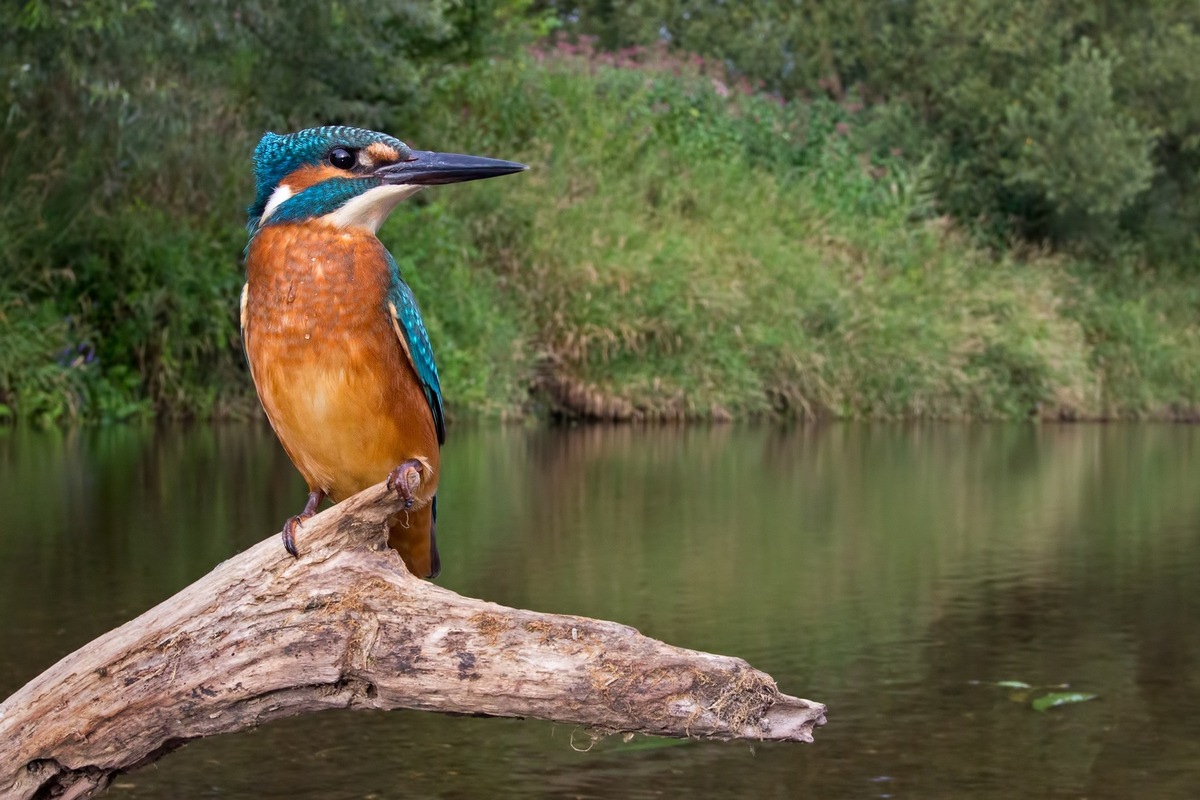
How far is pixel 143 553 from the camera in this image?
7.50 meters

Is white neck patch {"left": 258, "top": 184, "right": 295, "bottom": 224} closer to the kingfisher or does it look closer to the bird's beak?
the kingfisher

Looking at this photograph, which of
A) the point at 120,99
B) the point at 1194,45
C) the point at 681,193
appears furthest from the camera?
the point at 1194,45

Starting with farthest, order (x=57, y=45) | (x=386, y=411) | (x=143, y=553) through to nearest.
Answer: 1. (x=57, y=45)
2. (x=143, y=553)
3. (x=386, y=411)

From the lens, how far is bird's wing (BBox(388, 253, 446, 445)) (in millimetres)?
3400

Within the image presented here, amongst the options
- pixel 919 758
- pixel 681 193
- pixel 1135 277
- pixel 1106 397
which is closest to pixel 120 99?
pixel 681 193

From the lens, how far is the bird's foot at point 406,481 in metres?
3.16

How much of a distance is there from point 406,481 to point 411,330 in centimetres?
37

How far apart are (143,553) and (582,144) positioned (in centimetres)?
1171

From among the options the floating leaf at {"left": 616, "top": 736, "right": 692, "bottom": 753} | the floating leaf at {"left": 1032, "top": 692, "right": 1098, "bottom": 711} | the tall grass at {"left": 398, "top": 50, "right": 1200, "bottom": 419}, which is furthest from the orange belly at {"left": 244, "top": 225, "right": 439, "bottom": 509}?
the tall grass at {"left": 398, "top": 50, "right": 1200, "bottom": 419}

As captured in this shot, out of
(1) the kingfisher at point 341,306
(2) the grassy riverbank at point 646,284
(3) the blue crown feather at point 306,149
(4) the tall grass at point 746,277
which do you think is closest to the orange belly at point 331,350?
(1) the kingfisher at point 341,306

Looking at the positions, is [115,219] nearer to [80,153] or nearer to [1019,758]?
[80,153]

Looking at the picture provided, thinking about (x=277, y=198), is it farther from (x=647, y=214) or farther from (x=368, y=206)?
(x=647, y=214)

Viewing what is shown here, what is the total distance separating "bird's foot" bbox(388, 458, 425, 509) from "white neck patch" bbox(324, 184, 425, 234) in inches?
18.1

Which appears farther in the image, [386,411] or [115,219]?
[115,219]
